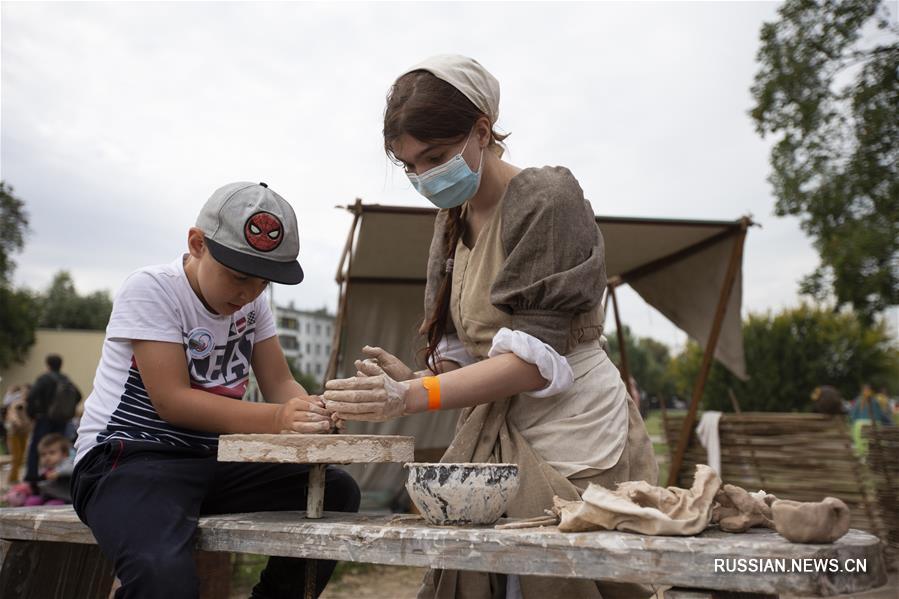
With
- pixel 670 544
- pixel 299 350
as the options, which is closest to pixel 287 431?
pixel 670 544

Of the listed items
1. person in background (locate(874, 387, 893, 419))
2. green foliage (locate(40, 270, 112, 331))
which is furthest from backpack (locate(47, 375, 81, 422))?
green foliage (locate(40, 270, 112, 331))

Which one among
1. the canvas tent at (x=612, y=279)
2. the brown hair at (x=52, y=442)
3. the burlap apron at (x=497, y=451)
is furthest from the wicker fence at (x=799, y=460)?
the brown hair at (x=52, y=442)

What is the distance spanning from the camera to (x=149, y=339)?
2.10 m

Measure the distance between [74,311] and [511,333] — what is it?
58.9m

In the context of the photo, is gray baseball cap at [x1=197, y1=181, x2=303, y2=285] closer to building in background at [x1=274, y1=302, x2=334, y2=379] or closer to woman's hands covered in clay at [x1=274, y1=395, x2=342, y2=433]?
woman's hands covered in clay at [x1=274, y1=395, x2=342, y2=433]

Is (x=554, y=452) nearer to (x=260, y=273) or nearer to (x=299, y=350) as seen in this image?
(x=260, y=273)

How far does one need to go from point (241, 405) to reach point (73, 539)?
1.96 ft

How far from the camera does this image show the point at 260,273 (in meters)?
2.12

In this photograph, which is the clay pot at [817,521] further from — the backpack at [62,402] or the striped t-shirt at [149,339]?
the backpack at [62,402]

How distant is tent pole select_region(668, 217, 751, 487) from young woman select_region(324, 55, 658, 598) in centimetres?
436

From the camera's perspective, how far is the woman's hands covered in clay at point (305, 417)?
77.0 inches

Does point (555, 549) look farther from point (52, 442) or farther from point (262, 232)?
point (52, 442)

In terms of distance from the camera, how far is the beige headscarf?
203 centimetres

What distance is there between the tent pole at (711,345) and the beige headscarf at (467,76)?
173 inches
